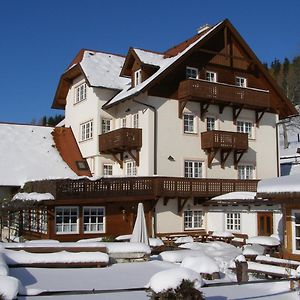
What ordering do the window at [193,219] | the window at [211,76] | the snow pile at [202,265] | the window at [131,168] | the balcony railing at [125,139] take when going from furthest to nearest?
the window at [211,76] < the window at [131,168] < the window at [193,219] < the balcony railing at [125,139] < the snow pile at [202,265]

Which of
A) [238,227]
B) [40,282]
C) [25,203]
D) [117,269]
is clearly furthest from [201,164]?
[40,282]

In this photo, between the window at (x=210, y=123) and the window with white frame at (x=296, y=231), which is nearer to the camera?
the window with white frame at (x=296, y=231)

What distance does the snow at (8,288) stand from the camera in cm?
805

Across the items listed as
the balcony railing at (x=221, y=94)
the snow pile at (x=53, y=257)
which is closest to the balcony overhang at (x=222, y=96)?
the balcony railing at (x=221, y=94)

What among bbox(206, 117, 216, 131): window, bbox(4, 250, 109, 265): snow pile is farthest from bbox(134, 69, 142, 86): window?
bbox(4, 250, 109, 265): snow pile

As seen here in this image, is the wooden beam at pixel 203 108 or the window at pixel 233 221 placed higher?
the wooden beam at pixel 203 108

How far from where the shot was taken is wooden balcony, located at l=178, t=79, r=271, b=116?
27.6 metres

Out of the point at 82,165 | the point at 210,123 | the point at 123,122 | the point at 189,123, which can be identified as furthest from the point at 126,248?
the point at 82,165

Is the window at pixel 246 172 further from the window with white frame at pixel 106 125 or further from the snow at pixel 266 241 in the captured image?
the snow at pixel 266 241

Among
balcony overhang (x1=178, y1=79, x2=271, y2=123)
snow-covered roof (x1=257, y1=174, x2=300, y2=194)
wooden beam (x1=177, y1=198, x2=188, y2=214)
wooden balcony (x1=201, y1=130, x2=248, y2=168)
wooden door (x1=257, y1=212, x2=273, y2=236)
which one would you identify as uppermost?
balcony overhang (x1=178, y1=79, x2=271, y2=123)

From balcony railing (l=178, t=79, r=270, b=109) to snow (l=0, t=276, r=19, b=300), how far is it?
65.5 ft

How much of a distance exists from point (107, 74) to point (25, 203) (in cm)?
1168

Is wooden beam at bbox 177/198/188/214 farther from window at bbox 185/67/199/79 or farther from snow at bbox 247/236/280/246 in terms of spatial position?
snow at bbox 247/236/280/246

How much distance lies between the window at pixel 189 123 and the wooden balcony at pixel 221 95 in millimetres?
645
